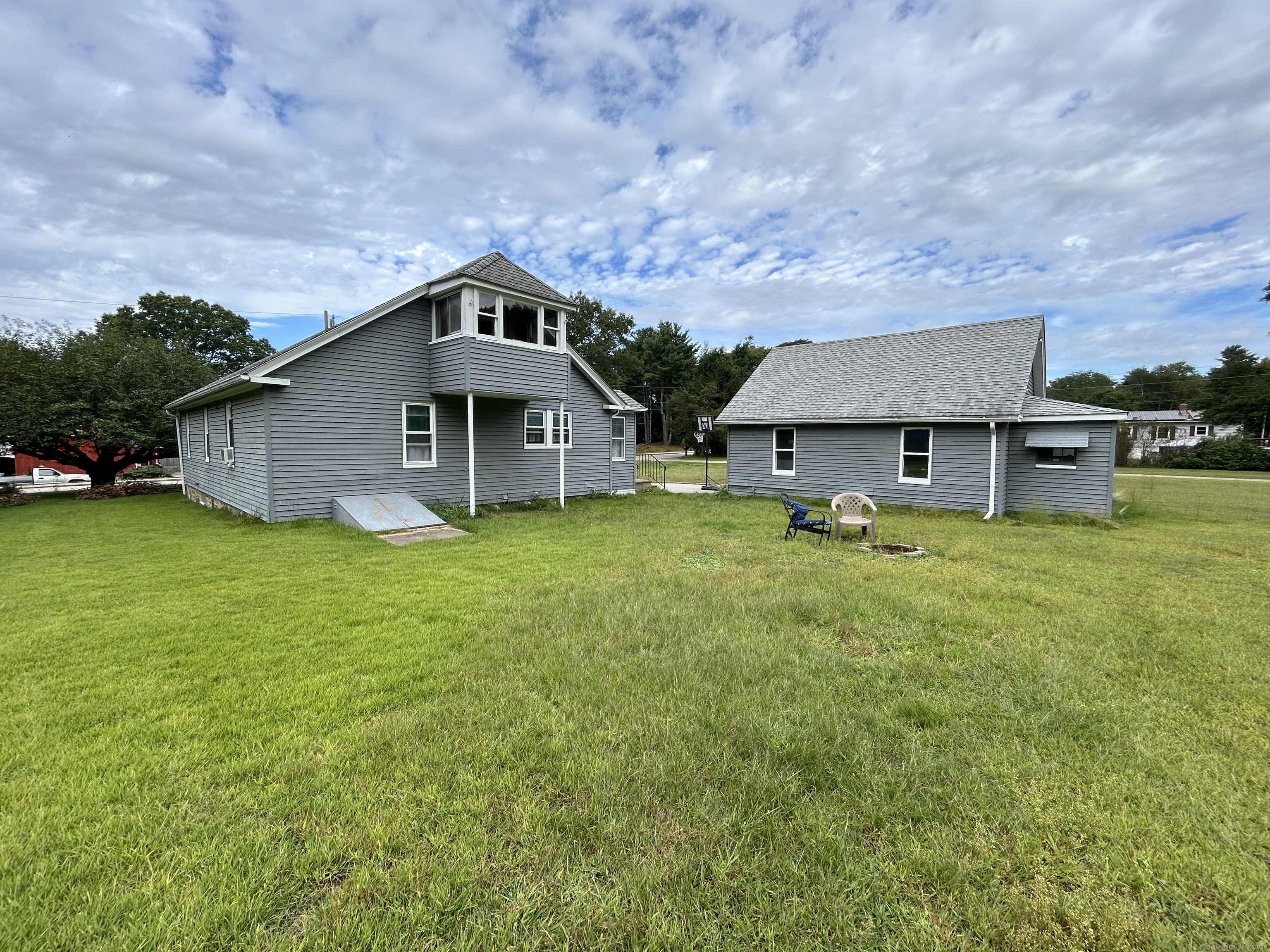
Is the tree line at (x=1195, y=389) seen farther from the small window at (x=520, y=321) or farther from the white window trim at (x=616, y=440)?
the small window at (x=520, y=321)

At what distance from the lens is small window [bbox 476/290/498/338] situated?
11773mm

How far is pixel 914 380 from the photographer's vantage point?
1508cm

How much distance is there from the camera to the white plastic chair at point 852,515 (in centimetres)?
934

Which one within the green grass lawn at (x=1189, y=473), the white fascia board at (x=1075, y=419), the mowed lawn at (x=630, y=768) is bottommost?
the green grass lawn at (x=1189, y=473)

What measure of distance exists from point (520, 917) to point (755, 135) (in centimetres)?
1886

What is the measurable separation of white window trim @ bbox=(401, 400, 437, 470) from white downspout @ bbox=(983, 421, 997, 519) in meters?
14.0

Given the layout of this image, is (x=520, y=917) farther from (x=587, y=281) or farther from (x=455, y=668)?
(x=587, y=281)

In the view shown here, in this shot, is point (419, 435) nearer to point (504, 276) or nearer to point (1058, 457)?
point (504, 276)

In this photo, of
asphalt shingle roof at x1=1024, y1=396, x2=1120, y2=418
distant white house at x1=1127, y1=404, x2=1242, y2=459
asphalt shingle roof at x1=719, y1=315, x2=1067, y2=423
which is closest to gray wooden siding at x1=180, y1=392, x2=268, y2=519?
asphalt shingle roof at x1=719, y1=315, x2=1067, y2=423

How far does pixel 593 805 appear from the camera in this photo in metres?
2.47

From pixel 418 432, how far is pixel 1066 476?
16.4m

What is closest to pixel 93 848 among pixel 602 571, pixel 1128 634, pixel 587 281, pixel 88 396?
pixel 602 571

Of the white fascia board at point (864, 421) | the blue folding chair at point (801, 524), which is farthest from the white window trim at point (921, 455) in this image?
the blue folding chair at point (801, 524)

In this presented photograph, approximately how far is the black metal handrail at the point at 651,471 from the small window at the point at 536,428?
4.46 meters
